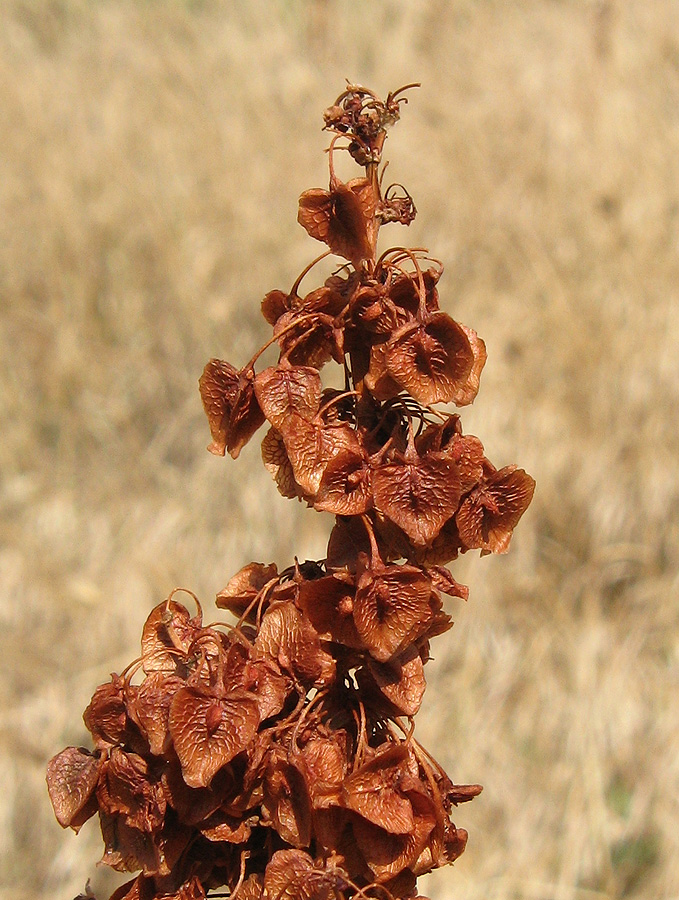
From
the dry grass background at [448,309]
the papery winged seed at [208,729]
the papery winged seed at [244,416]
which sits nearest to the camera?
the papery winged seed at [208,729]

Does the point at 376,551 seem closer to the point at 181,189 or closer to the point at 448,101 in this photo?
the point at 181,189

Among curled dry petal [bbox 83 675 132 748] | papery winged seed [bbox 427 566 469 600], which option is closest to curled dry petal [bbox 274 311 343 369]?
papery winged seed [bbox 427 566 469 600]

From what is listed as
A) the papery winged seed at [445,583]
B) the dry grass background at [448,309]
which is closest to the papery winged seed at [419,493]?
the papery winged seed at [445,583]

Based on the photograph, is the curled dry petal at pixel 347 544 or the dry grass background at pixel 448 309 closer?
the curled dry petal at pixel 347 544

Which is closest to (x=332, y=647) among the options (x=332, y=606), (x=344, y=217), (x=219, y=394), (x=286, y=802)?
(x=332, y=606)

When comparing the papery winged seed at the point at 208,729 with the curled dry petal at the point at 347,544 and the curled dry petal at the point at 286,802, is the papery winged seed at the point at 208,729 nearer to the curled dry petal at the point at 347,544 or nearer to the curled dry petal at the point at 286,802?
the curled dry petal at the point at 286,802


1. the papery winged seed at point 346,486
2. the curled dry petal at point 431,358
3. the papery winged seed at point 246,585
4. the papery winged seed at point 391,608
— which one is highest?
the curled dry petal at point 431,358

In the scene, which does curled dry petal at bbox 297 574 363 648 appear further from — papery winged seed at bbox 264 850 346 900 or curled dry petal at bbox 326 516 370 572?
papery winged seed at bbox 264 850 346 900
